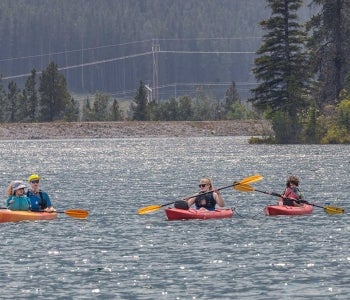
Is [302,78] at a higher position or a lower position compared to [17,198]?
higher

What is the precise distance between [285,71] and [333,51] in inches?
255

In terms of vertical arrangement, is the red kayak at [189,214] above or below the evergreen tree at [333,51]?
below

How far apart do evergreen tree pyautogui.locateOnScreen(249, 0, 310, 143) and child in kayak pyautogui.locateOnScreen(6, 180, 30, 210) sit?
76357mm

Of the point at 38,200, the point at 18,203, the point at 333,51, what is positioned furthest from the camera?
the point at 333,51

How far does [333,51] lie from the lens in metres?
118

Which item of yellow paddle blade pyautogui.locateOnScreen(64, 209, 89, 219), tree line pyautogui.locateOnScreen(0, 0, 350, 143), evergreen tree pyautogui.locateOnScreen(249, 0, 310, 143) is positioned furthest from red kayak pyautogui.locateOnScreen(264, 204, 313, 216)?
evergreen tree pyautogui.locateOnScreen(249, 0, 310, 143)

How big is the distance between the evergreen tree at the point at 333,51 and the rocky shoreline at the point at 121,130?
57516 mm

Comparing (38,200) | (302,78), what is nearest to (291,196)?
(38,200)

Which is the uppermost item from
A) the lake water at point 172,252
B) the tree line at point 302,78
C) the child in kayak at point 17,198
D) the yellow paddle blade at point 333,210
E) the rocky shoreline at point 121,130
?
the tree line at point 302,78

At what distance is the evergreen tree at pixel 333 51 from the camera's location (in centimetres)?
11769

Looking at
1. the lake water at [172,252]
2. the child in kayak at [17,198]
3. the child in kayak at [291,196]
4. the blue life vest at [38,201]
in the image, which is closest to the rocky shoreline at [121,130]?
the lake water at [172,252]

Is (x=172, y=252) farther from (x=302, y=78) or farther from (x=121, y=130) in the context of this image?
(x=121, y=130)

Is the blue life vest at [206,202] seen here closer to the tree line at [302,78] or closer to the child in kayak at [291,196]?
the child in kayak at [291,196]

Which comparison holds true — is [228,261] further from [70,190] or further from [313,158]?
[313,158]
